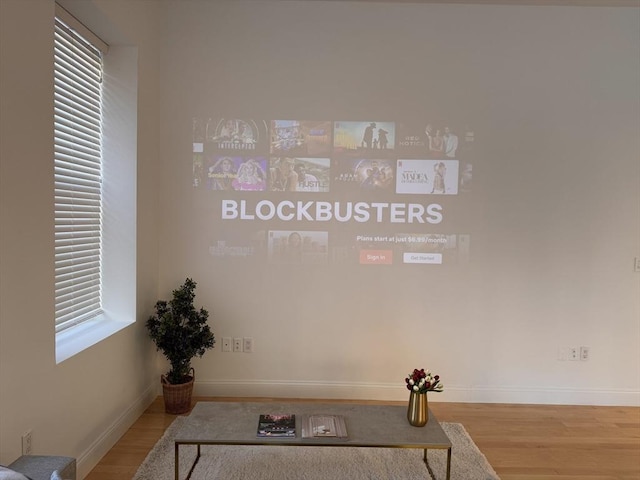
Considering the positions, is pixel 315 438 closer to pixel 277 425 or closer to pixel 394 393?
pixel 277 425

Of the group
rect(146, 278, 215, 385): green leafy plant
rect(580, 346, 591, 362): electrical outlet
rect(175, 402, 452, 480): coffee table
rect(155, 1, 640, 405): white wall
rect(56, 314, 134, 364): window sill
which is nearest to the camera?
rect(175, 402, 452, 480): coffee table

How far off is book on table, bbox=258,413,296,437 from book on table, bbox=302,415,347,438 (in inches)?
2.5

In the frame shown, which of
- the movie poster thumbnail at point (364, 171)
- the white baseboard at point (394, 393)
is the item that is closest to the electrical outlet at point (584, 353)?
the white baseboard at point (394, 393)

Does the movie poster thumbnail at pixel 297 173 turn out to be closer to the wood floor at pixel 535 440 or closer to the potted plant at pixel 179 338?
the potted plant at pixel 179 338

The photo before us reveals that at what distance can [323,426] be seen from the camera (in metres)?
1.99

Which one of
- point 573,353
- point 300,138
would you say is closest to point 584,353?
point 573,353

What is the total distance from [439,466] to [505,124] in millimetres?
2552

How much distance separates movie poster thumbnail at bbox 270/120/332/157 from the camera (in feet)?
10.3

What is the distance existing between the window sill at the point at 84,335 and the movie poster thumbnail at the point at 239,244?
833 mm

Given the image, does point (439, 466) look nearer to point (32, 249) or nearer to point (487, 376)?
point (487, 376)

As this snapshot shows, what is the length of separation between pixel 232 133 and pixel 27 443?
7.68 feet

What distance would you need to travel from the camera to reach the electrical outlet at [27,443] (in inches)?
67.9

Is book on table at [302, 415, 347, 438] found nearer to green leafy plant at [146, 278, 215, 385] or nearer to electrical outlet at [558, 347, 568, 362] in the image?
green leafy plant at [146, 278, 215, 385]

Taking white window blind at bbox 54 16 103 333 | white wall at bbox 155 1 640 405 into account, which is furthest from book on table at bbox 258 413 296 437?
white window blind at bbox 54 16 103 333
